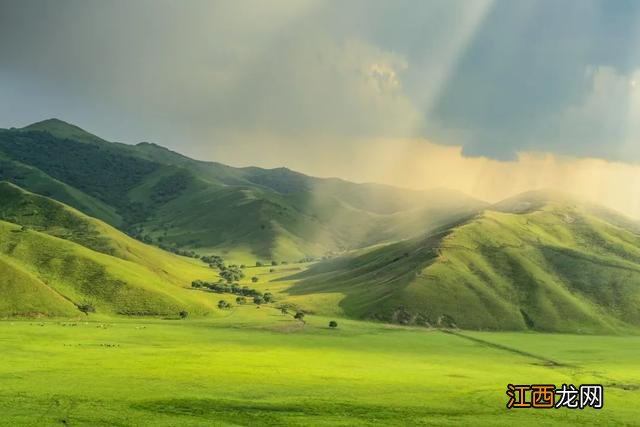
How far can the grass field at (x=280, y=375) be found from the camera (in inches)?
2810

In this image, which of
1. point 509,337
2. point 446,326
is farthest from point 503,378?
point 446,326

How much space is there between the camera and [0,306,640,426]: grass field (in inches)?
2810

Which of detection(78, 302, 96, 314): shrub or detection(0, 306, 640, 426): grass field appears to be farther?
detection(78, 302, 96, 314): shrub

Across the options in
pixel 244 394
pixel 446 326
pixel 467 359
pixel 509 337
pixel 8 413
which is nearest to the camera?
pixel 8 413

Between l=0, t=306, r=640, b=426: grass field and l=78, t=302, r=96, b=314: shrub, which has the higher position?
l=78, t=302, r=96, b=314: shrub

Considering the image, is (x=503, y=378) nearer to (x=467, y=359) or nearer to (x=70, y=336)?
(x=467, y=359)

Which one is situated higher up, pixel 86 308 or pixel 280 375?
pixel 86 308

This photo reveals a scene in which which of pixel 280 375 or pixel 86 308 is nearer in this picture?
pixel 280 375

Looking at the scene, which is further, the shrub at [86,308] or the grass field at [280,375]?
the shrub at [86,308]

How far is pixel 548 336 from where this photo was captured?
182125mm

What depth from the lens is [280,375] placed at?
313ft

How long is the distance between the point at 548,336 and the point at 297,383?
123667 millimetres

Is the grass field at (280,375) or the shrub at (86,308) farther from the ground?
the shrub at (86,308)

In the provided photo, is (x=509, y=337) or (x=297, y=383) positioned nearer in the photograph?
(x=297, y=383)
